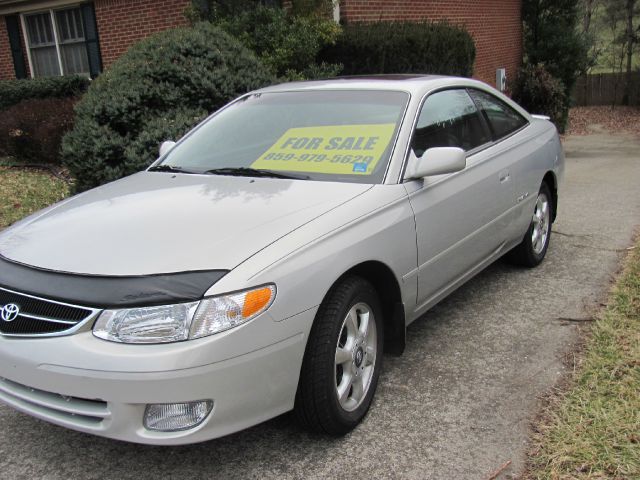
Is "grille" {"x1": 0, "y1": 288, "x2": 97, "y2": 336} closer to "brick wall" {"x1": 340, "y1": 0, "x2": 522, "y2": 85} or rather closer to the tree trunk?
"brick wall" {"x1": 340, "y1": 0, "x2": 522, "y2": 85}

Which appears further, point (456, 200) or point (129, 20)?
point (129, 20)

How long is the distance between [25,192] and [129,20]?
524 centimetres

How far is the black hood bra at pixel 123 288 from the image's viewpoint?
7.75ft

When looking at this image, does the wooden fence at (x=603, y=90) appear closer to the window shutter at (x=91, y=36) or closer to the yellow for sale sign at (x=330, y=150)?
the window shutter at (x=91, y=36)

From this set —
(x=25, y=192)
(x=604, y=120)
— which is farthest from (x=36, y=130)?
(x=604, y=120)

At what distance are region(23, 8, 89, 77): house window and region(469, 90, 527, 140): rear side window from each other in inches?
420

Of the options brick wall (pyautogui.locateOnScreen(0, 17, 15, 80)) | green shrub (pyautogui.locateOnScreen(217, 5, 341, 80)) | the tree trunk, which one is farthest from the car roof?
the tree trunk

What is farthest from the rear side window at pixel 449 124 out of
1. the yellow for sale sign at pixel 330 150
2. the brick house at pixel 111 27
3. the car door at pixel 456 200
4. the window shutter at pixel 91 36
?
the window shutter at pixel 91 36

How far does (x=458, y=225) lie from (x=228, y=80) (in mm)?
4047

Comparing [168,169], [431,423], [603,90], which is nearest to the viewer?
[431,423]

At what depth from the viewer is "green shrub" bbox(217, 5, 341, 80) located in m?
8.57

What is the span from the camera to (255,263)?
8.20 ft

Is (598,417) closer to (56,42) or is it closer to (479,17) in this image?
(479,17)

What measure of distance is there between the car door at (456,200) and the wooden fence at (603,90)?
17537 millimetres
